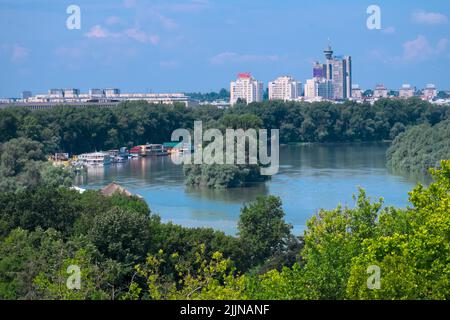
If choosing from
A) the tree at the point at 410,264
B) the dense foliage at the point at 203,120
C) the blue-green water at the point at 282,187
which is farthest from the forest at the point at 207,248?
the dense foliage at the point at 203,120

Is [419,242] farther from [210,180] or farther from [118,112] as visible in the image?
[118,112]

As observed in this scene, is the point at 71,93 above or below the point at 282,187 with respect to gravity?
above

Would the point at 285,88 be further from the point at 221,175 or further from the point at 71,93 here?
the point at 221,175

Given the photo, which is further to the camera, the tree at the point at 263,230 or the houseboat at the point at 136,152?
the houseboat at the point at 136,152

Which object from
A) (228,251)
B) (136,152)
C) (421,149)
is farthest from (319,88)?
(228,251)

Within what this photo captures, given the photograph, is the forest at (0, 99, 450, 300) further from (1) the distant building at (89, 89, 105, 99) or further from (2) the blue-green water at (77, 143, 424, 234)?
(1) the distant building at (89, 89, 105, 99)

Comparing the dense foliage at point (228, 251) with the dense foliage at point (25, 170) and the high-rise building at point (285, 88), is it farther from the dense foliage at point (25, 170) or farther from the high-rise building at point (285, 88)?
the high-rise building at point (285, 88)
